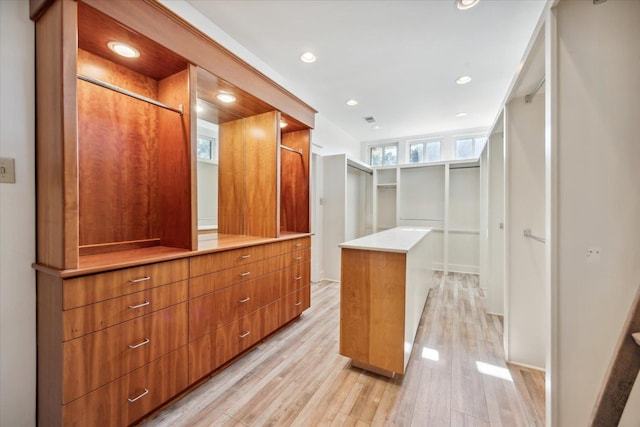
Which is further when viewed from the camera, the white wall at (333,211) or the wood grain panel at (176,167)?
the white wall at (333,211)

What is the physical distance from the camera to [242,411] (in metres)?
1.58

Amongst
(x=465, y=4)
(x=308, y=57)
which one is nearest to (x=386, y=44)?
(x=465, y=4)

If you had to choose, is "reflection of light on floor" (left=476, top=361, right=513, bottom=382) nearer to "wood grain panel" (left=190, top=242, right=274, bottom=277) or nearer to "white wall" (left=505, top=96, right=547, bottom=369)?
"white wall" (left=505, top=96, right=547, bottom=369)

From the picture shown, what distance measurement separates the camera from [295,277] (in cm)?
273

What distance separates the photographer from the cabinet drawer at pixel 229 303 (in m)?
1.70

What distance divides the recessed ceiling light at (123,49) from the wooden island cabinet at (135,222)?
0.8 inches

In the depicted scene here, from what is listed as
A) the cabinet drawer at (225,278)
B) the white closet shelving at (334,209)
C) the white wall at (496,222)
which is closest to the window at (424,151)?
the white closet shelving at (334,209)

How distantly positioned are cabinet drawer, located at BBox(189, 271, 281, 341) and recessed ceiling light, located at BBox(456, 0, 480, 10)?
2.73 metres

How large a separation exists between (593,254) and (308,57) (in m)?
2.83

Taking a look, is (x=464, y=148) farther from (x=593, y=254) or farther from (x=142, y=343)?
(x=142, y=343)

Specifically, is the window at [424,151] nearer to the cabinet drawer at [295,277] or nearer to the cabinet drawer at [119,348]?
the cabinet drawer at [295,277]

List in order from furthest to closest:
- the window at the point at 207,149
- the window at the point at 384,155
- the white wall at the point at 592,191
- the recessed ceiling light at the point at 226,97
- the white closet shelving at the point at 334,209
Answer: the window at the point at 384,155 → the white closet shelving at the point at 334,209 → the window at the point at 207,149 → the recessed ceiling light at the point at 226,97 → the white wall at the point at 592,191

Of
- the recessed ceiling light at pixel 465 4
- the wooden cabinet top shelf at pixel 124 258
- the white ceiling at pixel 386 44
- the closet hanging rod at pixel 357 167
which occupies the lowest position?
the wooden cabinet top shelf at pixel 124 258

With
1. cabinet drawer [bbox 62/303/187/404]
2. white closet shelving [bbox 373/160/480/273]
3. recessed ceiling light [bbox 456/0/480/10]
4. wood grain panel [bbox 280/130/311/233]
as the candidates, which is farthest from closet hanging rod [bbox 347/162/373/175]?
cabinet drawer [bbox 62/303/187/404]
